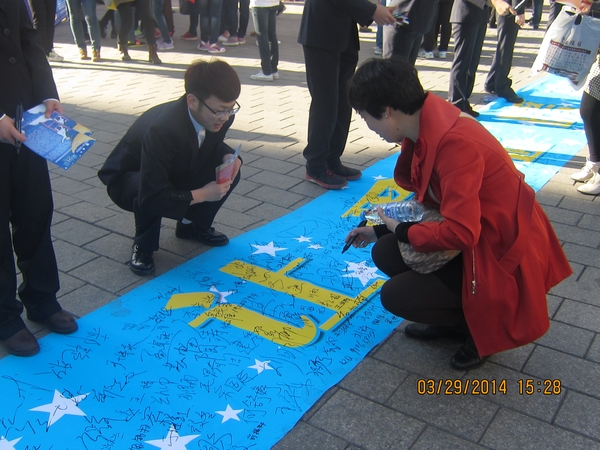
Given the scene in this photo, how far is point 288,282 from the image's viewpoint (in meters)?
2.98

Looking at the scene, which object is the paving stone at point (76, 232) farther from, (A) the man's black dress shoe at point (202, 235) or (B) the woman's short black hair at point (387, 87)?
(B) the woman's short black hair at point (387, 87)

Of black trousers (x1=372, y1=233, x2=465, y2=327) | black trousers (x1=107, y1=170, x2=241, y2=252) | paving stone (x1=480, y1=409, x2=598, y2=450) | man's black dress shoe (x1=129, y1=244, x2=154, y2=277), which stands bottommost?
man's black dress shoe (x1=129, y1=244, x2=154, y2=277)

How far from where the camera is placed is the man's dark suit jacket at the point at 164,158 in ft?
9.15

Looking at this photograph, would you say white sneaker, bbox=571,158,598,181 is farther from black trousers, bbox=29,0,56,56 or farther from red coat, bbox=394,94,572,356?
black trousers, bbox=29,0,56,56

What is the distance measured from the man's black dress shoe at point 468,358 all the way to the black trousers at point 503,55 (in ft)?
14.7

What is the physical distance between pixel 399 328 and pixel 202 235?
4.18 feet

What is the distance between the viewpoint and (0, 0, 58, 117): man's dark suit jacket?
Answer: 2.17 m

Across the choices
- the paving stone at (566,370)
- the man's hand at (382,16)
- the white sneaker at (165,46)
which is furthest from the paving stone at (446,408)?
the white sneaker at (165,46)

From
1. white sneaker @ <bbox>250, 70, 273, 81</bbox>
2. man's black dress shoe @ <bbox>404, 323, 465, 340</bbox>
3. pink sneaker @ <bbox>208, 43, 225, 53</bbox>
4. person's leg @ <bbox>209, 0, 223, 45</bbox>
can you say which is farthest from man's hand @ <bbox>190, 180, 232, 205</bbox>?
pink sneaker @ <bbox>208, 43, 225, 53</bbox>

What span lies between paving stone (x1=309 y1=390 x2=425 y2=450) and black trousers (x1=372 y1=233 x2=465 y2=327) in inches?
14.9

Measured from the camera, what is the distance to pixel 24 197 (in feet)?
7.70

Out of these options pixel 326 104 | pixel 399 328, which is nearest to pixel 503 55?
pixel 326 104

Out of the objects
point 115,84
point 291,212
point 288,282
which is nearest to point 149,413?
point 288,282

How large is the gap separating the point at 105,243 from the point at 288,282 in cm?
109
